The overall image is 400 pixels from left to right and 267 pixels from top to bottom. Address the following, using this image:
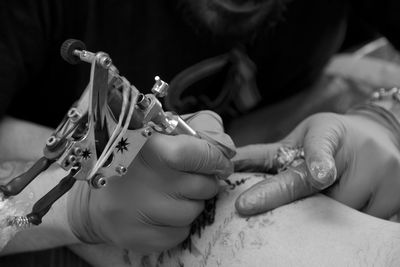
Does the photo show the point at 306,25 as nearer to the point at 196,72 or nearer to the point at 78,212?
the point at 196,72

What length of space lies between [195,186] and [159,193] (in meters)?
0.05

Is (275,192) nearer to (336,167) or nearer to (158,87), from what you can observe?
(336,167)

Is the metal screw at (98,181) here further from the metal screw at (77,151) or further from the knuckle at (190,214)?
the knuckle at (190,214)

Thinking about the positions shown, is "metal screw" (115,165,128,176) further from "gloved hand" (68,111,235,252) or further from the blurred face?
the blurred face

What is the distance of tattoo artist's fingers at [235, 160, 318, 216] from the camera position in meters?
0.71

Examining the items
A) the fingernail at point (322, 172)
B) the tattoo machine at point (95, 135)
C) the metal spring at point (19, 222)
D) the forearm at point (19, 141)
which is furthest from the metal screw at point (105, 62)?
the forearm at point (19, 141)

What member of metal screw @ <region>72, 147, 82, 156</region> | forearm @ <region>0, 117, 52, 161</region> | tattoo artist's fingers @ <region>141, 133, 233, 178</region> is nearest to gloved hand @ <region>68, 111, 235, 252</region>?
tattoo artist's fingers @ <region>141, 133, 233, 178</region>

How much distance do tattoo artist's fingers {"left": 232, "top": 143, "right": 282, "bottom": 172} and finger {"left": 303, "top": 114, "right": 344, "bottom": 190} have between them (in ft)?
0.24

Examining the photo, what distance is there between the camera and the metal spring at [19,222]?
0.61 metres

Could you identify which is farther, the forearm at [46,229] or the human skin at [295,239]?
the forearm at [46,229]

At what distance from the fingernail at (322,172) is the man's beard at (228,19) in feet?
1.41

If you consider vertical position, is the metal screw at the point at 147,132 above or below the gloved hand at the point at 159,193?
above

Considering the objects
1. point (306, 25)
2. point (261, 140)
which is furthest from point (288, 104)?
point (306, 25)

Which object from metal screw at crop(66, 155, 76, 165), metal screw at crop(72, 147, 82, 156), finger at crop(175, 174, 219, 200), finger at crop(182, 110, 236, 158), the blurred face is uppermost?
the blurred face
